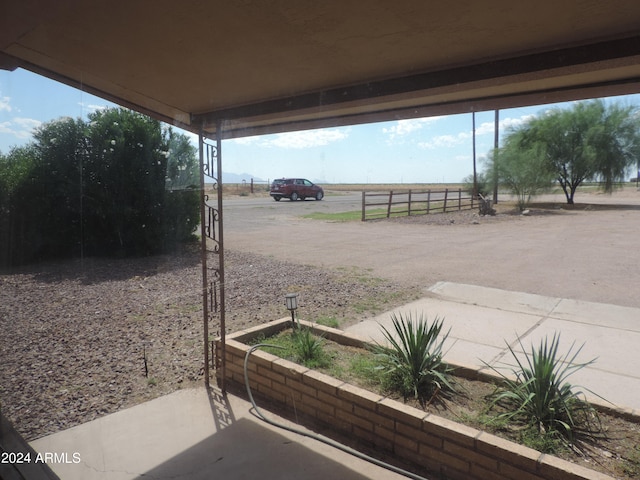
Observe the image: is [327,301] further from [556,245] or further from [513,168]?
[513,168]

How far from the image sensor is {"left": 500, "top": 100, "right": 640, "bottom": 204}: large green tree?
931 inches

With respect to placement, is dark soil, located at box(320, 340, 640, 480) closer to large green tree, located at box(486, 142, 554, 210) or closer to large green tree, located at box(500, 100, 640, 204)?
large green tree, located at box(486, 142, 554, 210)

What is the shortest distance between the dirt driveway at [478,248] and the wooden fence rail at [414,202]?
156 cm

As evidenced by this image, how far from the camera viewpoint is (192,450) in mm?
2604

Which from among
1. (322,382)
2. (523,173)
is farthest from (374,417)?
(523,173)

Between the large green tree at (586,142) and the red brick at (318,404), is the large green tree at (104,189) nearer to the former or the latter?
the red brick at (318,404)

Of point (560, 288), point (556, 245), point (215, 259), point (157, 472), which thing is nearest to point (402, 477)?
point (157, 472)

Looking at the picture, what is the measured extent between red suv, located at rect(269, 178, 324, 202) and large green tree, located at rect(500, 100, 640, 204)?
12034mm

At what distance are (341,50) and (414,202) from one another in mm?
19984

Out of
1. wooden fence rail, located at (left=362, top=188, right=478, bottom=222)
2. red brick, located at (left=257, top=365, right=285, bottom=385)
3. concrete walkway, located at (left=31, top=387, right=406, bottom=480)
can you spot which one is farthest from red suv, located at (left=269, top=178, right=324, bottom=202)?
concrete walkway, located at (left=31, top=387, right=406, bottom=480)

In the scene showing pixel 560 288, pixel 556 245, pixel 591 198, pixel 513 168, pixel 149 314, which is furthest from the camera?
pixel 591 198

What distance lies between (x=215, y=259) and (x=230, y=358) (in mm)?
5330

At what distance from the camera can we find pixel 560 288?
22.1ft

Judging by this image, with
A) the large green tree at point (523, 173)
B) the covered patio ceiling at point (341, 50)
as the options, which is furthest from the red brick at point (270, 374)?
the large green tree at point (523, 173)
